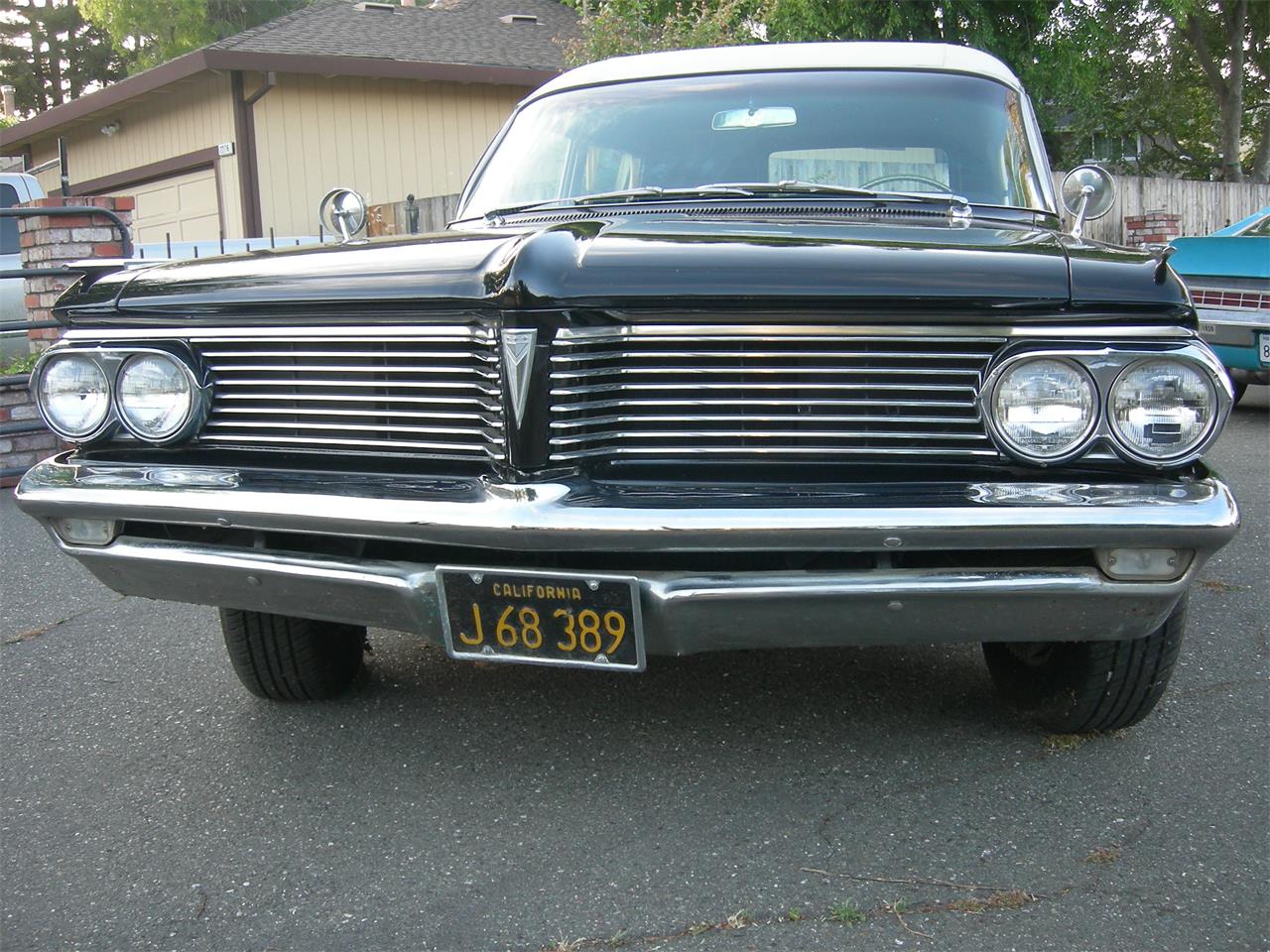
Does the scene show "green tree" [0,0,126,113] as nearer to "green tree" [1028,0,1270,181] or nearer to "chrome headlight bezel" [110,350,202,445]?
"green tree" [1028,0,1270,181]

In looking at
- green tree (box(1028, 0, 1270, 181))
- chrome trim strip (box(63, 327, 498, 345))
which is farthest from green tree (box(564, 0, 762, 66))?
chrome trim strip (box(63, 327, 498, 345))

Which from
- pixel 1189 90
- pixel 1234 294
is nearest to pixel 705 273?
A: pixel 1234 294

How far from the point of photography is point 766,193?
10.2ft

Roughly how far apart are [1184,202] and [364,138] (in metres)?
10.3

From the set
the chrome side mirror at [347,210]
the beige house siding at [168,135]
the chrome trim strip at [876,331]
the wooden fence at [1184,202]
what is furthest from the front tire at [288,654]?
the beige house siding at [168,135]

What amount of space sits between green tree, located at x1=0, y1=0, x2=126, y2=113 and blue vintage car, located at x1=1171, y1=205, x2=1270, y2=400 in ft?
118

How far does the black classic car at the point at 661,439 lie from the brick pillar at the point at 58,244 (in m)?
5.24

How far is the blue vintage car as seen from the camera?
7746 millimetres

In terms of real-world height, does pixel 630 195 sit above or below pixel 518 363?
above

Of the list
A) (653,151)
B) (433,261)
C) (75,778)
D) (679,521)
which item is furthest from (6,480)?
(679,521)

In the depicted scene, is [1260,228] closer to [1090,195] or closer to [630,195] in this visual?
[1090,195]

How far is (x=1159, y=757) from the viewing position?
288 cm

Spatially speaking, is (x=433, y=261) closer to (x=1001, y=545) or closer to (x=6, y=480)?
(x=1001, y=545)

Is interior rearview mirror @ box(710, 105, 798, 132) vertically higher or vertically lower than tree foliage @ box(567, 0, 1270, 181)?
lower
